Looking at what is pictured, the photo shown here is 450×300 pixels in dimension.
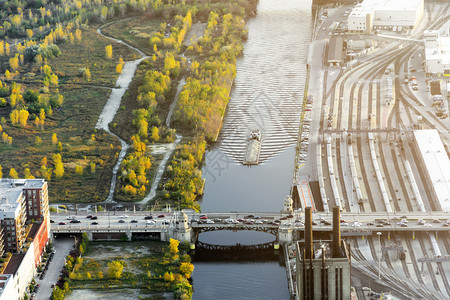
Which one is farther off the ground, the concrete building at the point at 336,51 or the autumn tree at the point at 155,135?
the concrete building at the point at 336,51

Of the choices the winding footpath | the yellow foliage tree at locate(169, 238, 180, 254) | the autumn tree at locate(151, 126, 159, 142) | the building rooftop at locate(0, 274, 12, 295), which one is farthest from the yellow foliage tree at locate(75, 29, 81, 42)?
the building rooftop at locate(0, 274, 12, 295)

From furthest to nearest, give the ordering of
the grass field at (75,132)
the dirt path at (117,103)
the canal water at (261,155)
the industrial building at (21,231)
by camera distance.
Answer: the dirt path at (117,103) < the grass field at (75,132) < the canal water at (261,155) < the industrial building at (21,231)

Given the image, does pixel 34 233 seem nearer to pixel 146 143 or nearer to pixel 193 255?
pixel 193 255

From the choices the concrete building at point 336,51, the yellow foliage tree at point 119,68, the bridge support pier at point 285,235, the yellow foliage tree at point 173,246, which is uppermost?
the concrete building at point 336,51

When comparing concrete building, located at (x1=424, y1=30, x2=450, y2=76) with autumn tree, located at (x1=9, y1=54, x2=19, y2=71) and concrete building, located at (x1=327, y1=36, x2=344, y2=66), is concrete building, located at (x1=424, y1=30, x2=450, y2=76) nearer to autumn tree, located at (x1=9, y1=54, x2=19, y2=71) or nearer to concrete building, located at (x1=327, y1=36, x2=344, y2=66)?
concrete building, located at (x1=327, y1=36, x2=344, y2=66)

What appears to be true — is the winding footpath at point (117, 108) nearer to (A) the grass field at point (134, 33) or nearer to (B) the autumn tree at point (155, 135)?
(A) the grass field at point (134, 33)

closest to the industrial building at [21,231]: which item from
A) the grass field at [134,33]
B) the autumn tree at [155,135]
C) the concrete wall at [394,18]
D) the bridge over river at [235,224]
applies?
the bridge over river at [235,224]

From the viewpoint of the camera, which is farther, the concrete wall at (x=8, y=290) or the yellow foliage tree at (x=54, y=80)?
the yellow foliage tree at (x=54, y=80)

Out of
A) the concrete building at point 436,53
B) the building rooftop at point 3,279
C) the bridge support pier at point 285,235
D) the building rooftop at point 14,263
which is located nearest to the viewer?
the building rooftop at point 3,279
